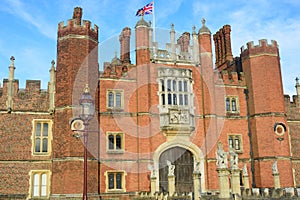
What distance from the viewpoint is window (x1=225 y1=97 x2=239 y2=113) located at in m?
25.7

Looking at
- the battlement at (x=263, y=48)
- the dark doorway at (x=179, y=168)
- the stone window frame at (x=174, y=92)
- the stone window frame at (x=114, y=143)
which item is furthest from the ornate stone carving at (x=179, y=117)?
the battlement at (x=263, y=48)

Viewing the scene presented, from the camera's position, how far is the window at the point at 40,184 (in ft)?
67.8

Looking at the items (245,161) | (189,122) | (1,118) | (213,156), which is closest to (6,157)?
(1,118)

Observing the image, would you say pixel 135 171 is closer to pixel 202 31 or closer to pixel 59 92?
pixel 59 92

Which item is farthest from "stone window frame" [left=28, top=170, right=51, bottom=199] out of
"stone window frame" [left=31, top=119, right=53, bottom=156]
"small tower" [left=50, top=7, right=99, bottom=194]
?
"stone window frame" [left=31, top=119, right=53, bottom=156]

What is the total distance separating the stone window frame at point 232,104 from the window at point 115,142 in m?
8.27

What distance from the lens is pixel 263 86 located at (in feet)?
82.7

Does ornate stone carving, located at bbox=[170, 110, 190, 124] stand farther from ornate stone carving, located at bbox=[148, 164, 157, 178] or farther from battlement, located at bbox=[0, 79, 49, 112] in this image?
battlement, located at bbox=[0, 79, 49, 112]

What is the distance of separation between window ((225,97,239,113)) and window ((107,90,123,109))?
26.2ft

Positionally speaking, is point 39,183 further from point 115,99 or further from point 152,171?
point 115,99

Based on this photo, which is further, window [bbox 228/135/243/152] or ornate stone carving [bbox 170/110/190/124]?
window [bbox 228/135/243/152]

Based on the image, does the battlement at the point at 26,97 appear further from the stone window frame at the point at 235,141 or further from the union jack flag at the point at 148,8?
the stone window frame at the point at 235,141

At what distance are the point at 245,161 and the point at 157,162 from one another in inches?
263

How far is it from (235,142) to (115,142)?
882 cm
